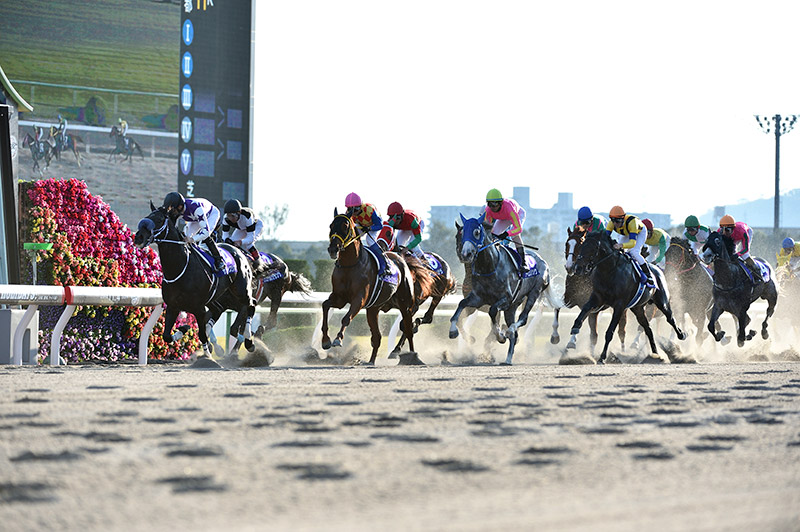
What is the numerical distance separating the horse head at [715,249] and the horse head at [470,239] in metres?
4.40

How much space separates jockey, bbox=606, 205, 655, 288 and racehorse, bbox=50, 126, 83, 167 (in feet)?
35.3

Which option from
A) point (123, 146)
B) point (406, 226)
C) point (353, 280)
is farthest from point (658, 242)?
point (123, 146)

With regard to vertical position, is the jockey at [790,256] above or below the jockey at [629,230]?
below

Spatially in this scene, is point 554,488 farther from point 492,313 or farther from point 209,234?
point 492,313

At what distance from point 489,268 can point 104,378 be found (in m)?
6.01

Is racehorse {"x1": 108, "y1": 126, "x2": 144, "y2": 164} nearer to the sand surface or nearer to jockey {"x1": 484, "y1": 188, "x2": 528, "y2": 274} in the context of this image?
jockey {"x1": 484, "y1": 188, "x2": 528, "y2": 274}

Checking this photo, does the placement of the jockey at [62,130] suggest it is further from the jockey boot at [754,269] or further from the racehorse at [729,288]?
the jockey boot at [754,269]

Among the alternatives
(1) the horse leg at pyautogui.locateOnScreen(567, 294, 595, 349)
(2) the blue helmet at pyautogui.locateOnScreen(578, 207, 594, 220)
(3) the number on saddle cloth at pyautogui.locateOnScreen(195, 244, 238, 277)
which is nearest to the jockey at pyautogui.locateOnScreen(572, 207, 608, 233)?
(2) the blue helmet at pyautogui.locateOnScreen(578, 207, 594, 220)

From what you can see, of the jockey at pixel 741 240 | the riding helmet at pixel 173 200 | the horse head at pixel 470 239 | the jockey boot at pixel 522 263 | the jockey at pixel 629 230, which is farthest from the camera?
the jockey at pixel 741 240

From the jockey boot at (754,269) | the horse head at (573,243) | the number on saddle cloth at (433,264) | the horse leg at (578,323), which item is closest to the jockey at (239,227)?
the number on saddle cloth at (433,264)

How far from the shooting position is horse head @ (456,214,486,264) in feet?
44.1

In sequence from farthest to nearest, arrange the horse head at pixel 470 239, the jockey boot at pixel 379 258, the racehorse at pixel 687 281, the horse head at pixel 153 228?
the racehorse at pixel 687 281, the horse head at pixel 470 239, the jockey boot at pixel 379 258, the horse head at pixel 153 228

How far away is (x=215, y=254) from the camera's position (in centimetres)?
1232

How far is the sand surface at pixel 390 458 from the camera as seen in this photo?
3.66m
